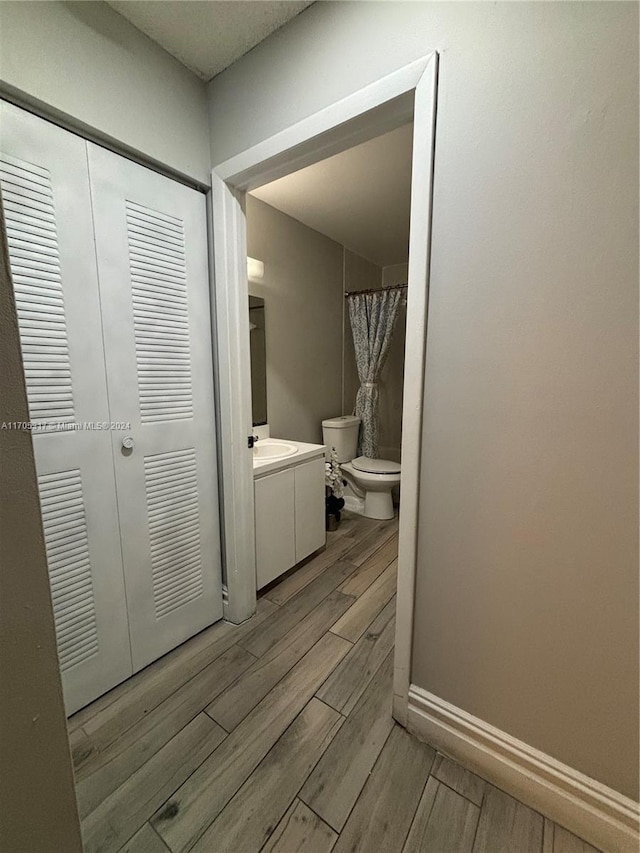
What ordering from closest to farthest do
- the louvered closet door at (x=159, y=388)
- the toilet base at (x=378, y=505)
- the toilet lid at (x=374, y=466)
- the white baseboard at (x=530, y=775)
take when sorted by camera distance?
the white baseboard at (x=530, y=775) < the louvered closet door at (x=159, y=388) < the toilet lid at (x=374, y=466) < the toilet base at (x=378, y=505)

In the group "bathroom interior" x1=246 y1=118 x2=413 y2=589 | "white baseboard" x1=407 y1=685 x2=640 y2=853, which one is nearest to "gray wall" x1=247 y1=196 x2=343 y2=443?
"bathroom interior" x1=246 y1=118 x2=413 y2=589

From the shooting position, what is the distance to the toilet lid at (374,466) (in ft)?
8.74

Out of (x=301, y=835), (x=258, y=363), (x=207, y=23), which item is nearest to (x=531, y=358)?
(x=301, y=835)

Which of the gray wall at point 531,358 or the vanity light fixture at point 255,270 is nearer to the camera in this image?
the gray wall at point 531,358

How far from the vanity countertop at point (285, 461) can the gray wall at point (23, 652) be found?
1.17m

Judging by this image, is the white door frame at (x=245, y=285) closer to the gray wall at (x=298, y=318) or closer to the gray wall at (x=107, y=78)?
the gray wall at (x=107, y=78)

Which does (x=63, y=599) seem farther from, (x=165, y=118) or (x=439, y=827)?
(x=165, y=118)

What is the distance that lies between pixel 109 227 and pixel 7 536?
1.13m

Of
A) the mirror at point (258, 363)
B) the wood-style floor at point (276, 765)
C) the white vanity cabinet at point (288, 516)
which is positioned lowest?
the wood-style floor at point (276, 765)

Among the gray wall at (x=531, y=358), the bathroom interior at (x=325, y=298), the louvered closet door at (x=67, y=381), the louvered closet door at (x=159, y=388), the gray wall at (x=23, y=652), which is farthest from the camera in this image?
the bathroom interior at (x=325, y=298)

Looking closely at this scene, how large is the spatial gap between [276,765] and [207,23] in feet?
7.90

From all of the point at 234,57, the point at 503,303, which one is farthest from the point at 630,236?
the point at 234,57

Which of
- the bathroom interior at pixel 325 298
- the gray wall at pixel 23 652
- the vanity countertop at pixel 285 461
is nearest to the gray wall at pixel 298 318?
the bathroom interior at pixel 325 298

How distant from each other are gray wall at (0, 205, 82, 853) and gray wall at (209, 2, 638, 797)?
927 millimetres
